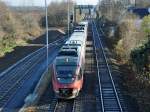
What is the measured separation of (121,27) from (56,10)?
183 ft

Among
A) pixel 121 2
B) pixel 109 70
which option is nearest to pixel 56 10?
pixel 121 2

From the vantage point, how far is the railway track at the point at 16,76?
27.0 meters

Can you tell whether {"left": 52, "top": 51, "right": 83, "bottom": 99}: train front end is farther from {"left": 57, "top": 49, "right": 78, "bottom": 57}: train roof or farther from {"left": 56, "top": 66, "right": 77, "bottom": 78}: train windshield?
{"left": 57, "top": 49, "right": 78, "bottom": 57}: train roof

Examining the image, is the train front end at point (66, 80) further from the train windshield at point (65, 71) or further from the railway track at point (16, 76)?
the railway track at point (16, 76)

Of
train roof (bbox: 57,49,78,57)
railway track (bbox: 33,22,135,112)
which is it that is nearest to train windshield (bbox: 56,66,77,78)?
railway track (bbox: 33,22,135,112)

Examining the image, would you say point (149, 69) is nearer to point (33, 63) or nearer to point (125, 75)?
point (125, 75)

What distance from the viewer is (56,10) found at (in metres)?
109

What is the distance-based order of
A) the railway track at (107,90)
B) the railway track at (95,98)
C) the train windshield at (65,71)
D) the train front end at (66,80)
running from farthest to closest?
the train windshield at (65,71), the train front end at (66,80), the railway track at (107,90), the railway track at (95,98)

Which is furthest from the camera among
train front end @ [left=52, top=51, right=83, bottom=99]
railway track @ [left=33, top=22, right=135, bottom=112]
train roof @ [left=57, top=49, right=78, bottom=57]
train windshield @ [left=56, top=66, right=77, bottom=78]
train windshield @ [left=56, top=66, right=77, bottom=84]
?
train roof @ [left=57, top=49, right=78, bottom=57]

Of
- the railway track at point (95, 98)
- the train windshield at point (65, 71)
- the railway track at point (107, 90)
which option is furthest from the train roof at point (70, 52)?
the railway track at point (107, 90)

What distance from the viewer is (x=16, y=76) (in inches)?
1316

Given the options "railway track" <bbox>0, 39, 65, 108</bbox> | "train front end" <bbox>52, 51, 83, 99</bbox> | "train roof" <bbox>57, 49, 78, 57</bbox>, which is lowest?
"railway track" <bbox>0, 39, 65, 108</bbox>

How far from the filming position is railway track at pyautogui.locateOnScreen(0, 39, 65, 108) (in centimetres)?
2695

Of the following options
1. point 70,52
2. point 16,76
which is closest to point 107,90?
point 70,52
